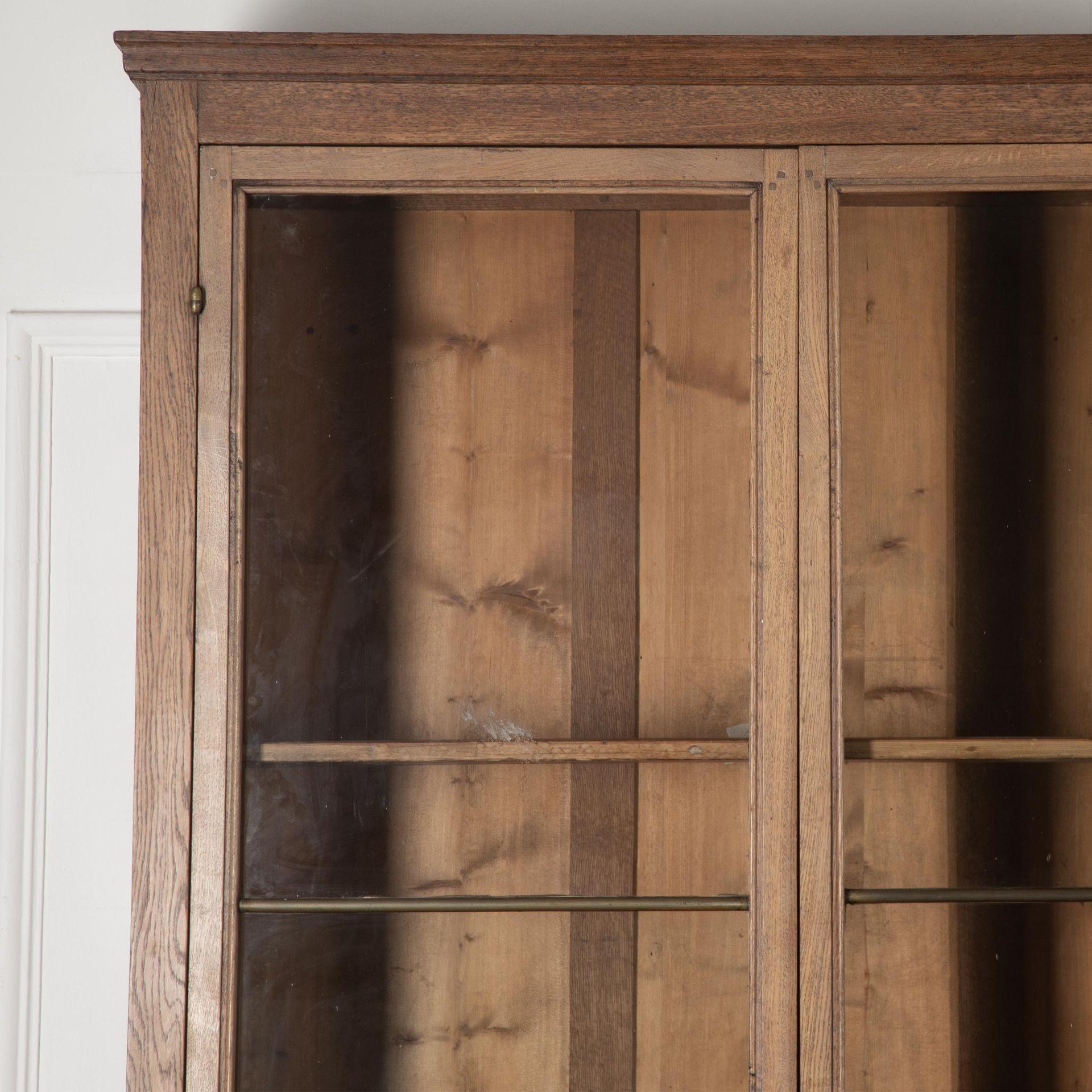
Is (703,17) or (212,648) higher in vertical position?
(703,17)

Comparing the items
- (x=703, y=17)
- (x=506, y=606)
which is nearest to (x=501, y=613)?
(x=506, y=606)

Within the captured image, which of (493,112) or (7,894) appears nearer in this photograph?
(493,112)

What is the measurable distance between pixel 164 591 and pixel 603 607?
334 mm

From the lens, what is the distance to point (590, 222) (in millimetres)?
772

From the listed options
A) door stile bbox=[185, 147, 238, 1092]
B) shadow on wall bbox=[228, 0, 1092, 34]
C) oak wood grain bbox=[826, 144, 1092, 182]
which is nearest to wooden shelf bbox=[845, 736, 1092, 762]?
oak wood grain bbox=[826, 144, 1092, 182]

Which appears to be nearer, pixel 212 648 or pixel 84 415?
pixel 212 648

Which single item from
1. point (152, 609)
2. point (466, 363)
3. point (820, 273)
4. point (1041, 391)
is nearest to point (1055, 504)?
point (1041, 391)

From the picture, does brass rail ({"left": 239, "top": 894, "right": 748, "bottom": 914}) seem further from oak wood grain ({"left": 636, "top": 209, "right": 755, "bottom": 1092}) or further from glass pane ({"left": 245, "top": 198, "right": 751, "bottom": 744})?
glass pane ({"left": 245, "top": 198, "right": 751, "bottom": 744})

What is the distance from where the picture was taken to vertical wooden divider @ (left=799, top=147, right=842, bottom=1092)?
0.74 meters

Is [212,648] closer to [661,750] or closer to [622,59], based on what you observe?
[661,750]

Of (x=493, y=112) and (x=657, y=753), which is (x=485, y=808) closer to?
(x=657, y=753)

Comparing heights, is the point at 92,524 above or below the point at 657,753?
above

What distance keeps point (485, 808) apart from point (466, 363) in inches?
13.8

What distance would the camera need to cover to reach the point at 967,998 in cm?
76
